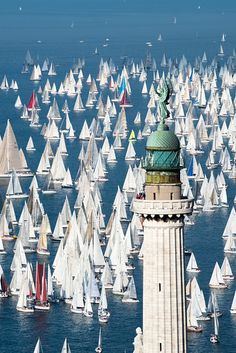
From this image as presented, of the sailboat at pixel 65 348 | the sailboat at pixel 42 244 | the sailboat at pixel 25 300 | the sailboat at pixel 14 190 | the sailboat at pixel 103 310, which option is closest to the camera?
the sailboat at pixel 65 348

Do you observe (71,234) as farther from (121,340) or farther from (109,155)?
(109,155)

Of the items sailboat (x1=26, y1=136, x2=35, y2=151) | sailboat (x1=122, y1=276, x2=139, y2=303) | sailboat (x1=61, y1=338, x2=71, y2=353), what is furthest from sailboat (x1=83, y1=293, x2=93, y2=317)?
sailboat (x1=26, y1=136, x2=35, y2=151)

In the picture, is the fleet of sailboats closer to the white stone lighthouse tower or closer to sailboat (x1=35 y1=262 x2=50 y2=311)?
sailboat (x1=35 y1=262 x2=50 y2=311)

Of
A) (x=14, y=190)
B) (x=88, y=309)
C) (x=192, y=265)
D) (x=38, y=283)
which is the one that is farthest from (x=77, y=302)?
(x=14, y=190)

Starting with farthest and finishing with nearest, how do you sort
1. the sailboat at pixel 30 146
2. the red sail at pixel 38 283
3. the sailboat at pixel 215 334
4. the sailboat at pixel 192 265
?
the sailboat at pixel 30 146
the sailboat at pixel 192 265
the red sail at pixel 38 283
the sailboat at pixel 215 334

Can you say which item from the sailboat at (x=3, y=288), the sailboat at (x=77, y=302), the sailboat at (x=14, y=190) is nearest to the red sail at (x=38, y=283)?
the sailboat at (x=77, y=302)

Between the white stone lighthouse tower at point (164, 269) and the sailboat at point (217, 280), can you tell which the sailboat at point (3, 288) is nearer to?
the sailboat at point (217, 280)

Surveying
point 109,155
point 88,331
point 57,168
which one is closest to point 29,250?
point 88,331
